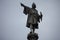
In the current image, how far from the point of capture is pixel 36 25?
→ 36.1ft

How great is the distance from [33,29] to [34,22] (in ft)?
1.51

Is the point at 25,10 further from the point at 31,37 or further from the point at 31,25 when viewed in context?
Answer: the point at 31,37

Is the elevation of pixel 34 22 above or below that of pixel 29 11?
below

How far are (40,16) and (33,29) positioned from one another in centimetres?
101

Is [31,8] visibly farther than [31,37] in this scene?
Yes

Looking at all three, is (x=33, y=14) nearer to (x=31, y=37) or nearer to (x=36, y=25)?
(x=36, y=25)

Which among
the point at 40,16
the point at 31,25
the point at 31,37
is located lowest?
the point at 31,37

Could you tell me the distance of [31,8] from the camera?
11.2 metres

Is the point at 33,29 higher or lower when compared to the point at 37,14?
lower

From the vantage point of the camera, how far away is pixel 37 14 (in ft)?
36.6

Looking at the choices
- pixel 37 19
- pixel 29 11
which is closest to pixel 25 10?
pixel 29 11

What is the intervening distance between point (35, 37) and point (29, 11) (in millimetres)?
1790

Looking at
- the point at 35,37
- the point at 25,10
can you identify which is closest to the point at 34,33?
the point at 35,37

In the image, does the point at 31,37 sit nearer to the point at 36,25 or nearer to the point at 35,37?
the point at 35,37
